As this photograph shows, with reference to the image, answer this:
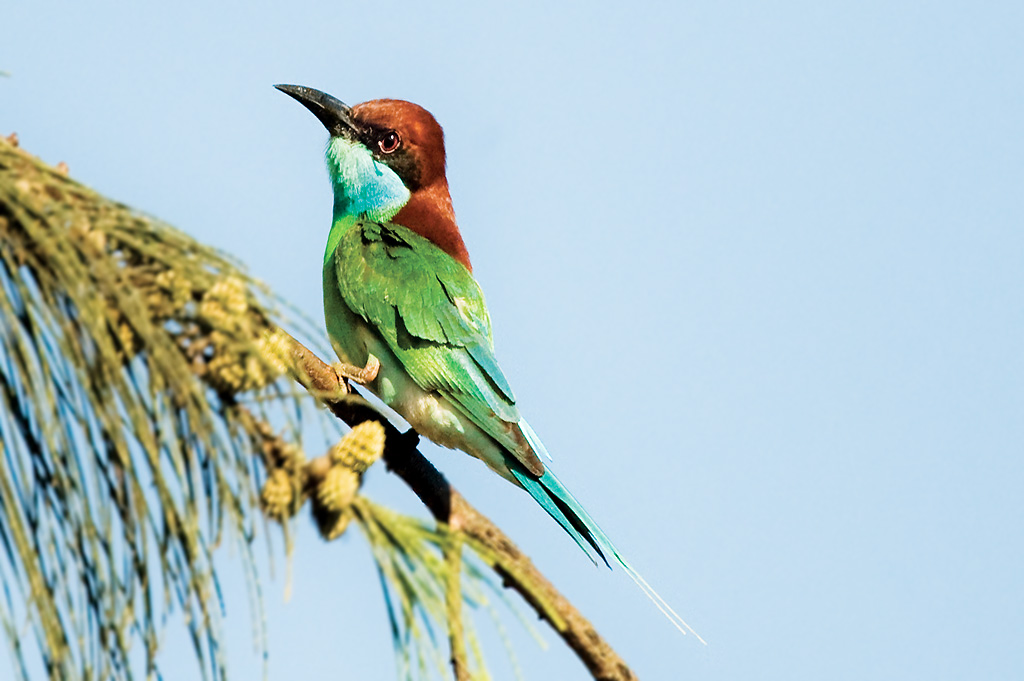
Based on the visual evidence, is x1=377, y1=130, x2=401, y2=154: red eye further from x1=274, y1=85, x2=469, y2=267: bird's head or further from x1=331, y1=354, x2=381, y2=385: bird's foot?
x1=331, y1=354, x2=381, y2=385: bird's foot

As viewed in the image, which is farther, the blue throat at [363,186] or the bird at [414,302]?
the blue throat at [363,186]

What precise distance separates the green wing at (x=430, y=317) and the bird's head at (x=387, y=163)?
0.26 metres

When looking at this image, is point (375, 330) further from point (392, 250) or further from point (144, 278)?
point (144, 278)

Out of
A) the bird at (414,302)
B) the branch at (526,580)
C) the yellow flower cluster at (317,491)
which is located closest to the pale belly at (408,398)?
the bird at (414,302)

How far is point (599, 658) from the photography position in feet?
4.84

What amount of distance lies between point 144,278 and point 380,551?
0.34 meters

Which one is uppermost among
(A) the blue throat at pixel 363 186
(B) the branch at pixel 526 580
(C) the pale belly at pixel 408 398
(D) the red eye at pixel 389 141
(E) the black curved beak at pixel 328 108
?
(E) the black curved beak at pixel 328 108

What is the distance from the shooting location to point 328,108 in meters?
4.16

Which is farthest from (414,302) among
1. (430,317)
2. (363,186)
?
(363,186)

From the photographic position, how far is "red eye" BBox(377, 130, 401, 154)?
4.10 metres

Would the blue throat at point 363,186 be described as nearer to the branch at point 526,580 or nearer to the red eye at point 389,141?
the red eye at point 389,141

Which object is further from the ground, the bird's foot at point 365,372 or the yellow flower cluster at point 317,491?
the bird's foot at point 365,372

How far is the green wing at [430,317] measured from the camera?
3.36 m

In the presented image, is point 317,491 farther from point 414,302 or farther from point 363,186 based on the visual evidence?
point 363,186
